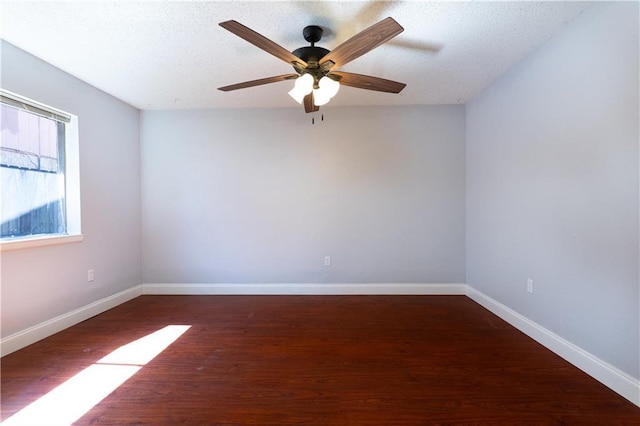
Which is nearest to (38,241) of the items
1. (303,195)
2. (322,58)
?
(303,195)

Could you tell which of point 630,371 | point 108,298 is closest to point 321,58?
point 630,371

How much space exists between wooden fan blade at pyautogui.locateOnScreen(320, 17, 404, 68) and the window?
100 inches

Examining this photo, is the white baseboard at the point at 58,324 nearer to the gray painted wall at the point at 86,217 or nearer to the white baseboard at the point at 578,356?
the gray painted wall at the point at 86,217

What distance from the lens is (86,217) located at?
8.76 ft

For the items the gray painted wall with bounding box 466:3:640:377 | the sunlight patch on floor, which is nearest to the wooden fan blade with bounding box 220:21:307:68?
the gray painted wall with bounding box 466:3:640:377

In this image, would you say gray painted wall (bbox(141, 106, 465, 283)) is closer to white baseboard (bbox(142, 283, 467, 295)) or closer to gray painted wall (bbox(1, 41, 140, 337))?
white baseboard (bbox(142, 283, 467, 295))

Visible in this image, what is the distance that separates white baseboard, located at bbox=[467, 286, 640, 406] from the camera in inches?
59.1

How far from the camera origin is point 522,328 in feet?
7.63

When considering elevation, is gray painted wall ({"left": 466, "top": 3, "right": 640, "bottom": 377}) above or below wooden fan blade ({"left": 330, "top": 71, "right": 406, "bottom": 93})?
below

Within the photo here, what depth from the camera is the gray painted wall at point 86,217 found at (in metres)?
2.06

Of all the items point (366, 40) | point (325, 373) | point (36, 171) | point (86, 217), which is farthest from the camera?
point (86, 217)

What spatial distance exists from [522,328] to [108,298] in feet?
13.7

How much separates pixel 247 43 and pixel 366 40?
1.03 m

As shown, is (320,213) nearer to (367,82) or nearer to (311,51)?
(367,82)
